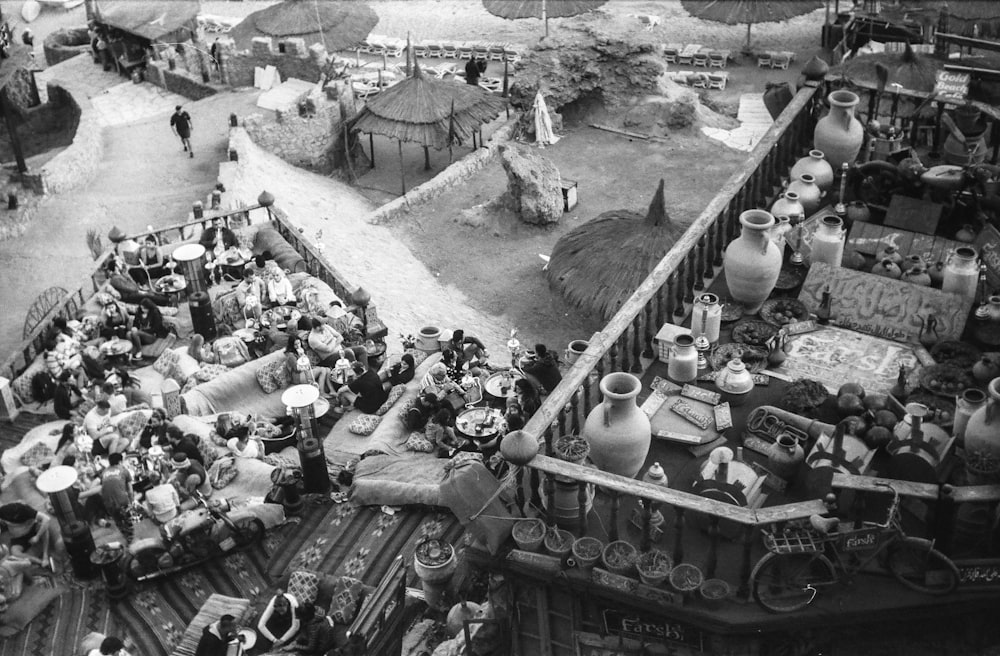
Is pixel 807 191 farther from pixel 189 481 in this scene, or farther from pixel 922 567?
pixel 189 481

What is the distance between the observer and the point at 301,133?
27.2m

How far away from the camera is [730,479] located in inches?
328

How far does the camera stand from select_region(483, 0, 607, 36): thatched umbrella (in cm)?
2989

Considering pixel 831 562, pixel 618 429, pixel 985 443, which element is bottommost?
pixel 831 562

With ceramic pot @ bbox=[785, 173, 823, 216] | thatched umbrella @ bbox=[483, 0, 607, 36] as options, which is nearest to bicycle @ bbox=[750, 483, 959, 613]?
ceramic pot @ bbox=[785, 173, 823, 216]

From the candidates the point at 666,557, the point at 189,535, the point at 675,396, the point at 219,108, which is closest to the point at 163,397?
the point at 189,535

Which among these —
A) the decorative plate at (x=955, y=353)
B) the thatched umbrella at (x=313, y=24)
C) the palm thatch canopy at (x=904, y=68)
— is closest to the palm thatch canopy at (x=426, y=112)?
the thatched umbrella at (x=313, y=24)

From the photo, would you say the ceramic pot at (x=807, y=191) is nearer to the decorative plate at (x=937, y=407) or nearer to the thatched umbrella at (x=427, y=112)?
the decorative plate at (x=937, y=407)

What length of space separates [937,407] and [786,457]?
59.0 inches

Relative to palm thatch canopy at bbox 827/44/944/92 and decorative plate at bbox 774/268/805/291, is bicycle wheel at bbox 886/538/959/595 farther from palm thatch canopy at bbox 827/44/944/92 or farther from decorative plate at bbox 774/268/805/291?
palm thatch canopy at bbox 827/44/944/92

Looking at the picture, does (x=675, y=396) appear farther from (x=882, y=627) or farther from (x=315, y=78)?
(x=315, y=78)

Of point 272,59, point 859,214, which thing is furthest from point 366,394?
point 272,59

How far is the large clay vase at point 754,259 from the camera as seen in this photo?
9953 millimetres

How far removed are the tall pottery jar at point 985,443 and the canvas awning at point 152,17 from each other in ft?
94.8
